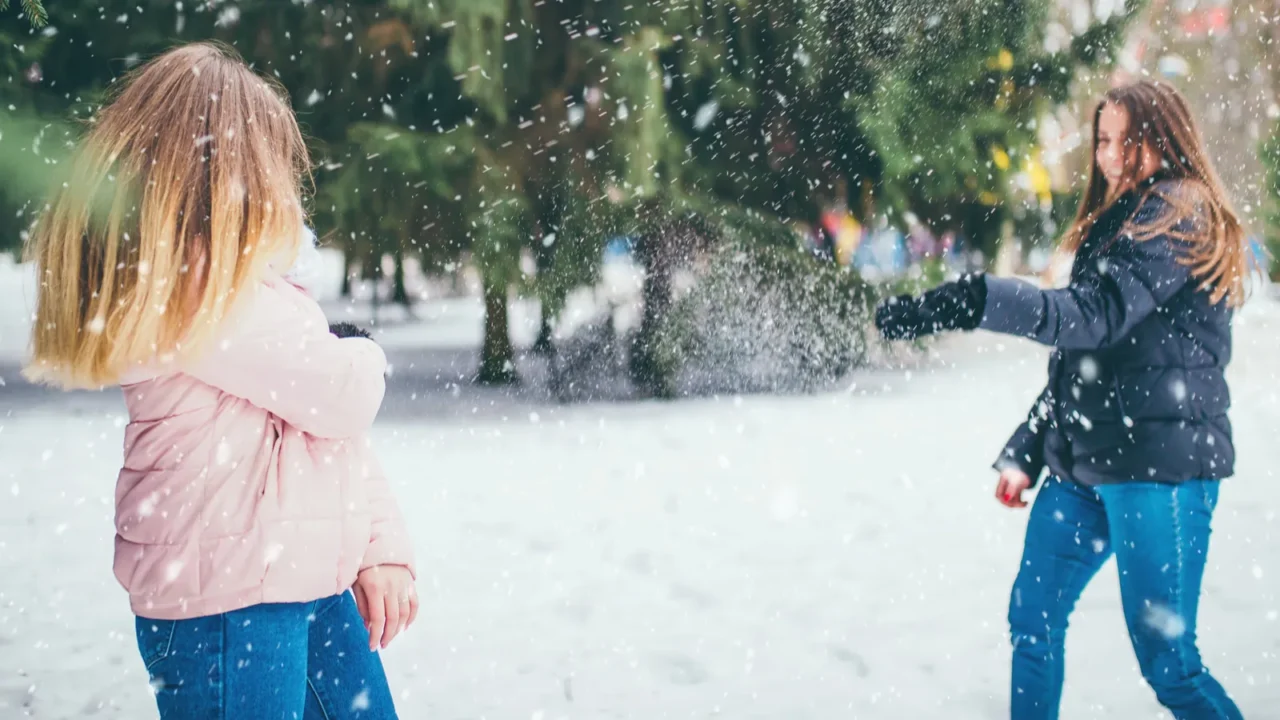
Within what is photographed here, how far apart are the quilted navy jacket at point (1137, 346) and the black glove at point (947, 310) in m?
0.02

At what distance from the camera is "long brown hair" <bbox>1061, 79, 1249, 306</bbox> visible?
2.24 meters

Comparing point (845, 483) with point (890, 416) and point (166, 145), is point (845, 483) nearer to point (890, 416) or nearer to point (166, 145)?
point (890, 416)

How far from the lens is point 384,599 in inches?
66.9

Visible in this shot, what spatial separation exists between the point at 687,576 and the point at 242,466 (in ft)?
10.6

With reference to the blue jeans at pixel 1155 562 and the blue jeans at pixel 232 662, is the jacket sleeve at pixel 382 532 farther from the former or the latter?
the blue jeans at pixel 1155 562

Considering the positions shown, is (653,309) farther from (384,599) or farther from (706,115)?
(384,599)

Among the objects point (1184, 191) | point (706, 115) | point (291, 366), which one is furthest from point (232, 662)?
point (706, 115)

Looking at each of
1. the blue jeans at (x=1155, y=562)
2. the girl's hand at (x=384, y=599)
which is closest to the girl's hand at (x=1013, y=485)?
the blue jeans at (x=1155, y=562)

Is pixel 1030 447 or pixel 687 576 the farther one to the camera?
pixel 687 576

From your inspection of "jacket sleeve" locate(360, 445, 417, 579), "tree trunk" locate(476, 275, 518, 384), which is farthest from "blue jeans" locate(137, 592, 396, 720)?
"tree trunk" locate(476, 275, 518, 384)

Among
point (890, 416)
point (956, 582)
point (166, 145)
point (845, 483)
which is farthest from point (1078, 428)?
point (890, 416)

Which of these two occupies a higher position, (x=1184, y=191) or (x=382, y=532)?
(x=1184, y=191)

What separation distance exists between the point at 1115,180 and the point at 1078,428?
1.84 ft

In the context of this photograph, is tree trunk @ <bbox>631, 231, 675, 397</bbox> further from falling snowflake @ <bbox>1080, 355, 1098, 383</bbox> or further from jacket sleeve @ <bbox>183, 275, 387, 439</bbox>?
jacket sleeve @ <bbox>183, 275, 387, 439</bbox>
